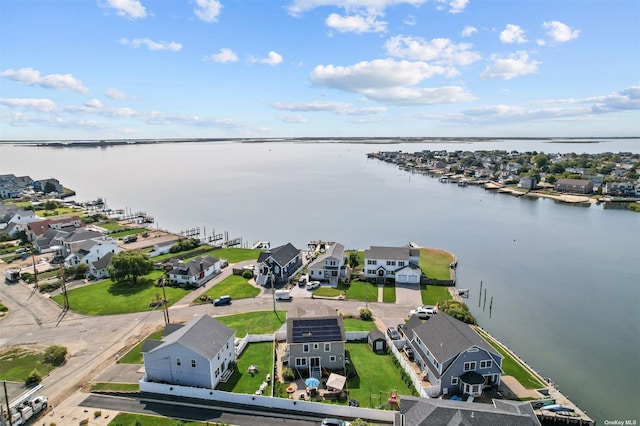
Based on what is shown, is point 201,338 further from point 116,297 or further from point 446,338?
point 116,297

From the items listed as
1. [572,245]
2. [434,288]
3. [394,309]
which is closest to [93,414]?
[394,309]

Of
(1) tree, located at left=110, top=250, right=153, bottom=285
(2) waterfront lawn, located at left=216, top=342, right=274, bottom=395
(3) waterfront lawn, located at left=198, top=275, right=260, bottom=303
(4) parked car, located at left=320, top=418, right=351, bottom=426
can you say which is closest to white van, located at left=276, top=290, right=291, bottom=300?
(3) waterfront lawn, located at left=198, top=275, right=260, bottom=303

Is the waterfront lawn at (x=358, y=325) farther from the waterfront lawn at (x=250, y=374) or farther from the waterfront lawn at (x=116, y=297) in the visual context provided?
the waterfront lawn at (x=116, y=297)

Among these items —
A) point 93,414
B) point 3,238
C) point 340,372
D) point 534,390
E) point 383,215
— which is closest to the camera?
point 93,414

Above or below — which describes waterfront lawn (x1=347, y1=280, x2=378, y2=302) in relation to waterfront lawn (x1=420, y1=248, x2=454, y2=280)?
below

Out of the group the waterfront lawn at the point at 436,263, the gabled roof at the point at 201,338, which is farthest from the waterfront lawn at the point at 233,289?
the waterfront lawn at the point at 436,263

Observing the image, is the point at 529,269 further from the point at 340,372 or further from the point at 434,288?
the point at 340,372

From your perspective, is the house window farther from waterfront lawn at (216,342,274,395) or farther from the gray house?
waterfront lawn at (216,342,274,395)
